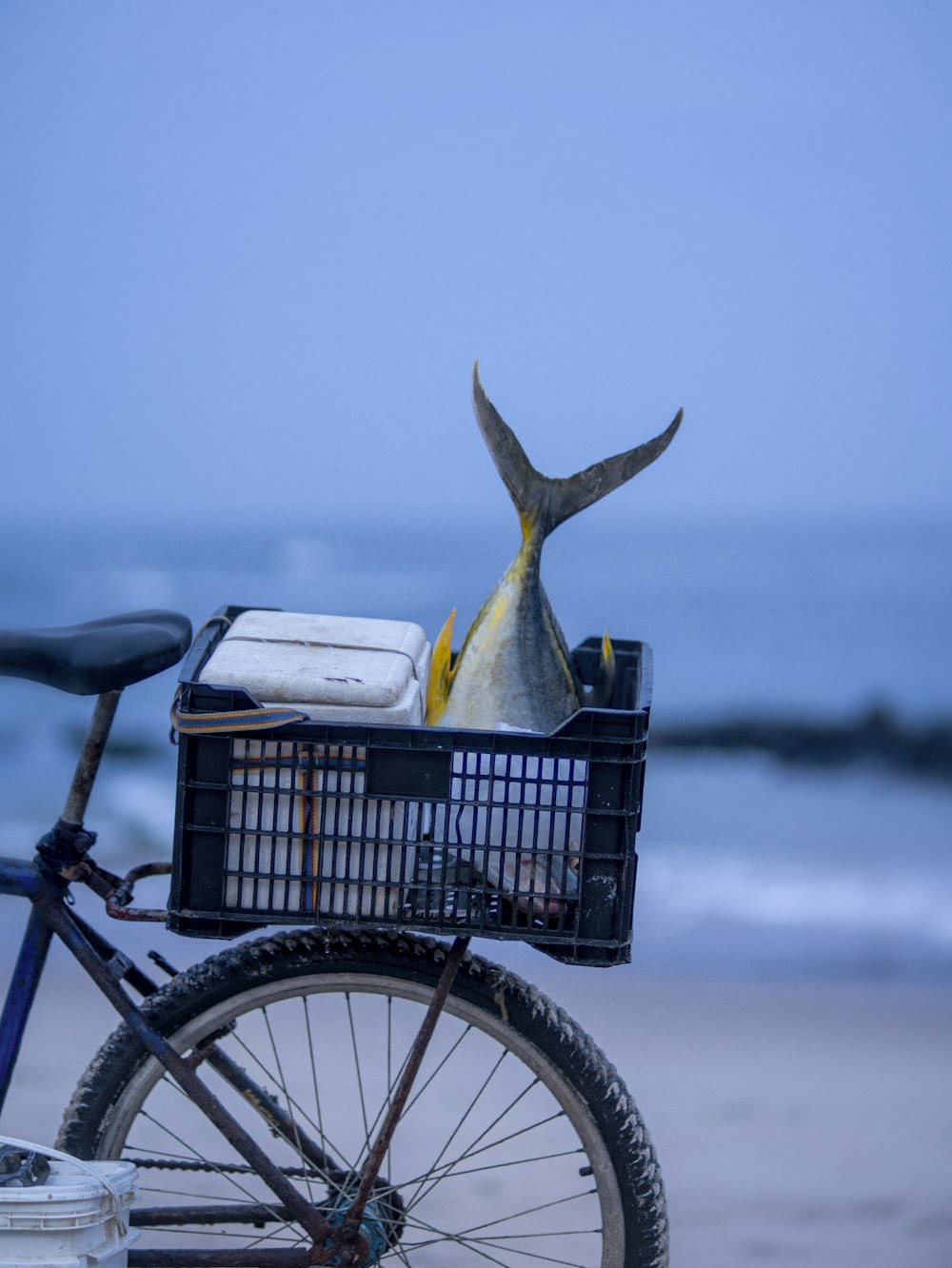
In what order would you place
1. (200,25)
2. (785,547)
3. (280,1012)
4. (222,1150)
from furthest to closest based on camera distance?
(785,547), (200,25), (280,1012), (222,1150)

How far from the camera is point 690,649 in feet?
12.7

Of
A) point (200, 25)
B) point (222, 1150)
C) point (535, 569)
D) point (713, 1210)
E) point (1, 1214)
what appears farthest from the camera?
point (200, 25)

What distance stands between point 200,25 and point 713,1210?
2.69m

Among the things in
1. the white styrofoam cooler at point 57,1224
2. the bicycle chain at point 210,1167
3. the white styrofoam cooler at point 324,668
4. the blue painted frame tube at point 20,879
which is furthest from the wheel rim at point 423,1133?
the white styrofoam cooler at point 324,668

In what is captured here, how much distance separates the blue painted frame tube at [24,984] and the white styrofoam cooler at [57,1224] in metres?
0.18

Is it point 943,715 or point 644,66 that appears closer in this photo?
point 644,66

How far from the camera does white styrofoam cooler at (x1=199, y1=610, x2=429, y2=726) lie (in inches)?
59.1

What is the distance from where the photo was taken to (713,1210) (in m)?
2.23

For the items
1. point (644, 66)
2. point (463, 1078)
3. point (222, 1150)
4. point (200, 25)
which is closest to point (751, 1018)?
point (463, 1078)

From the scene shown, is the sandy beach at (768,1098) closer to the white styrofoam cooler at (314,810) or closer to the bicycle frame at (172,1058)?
the bicycle frame at (172,1058)

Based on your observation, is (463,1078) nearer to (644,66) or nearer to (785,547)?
(785,547)

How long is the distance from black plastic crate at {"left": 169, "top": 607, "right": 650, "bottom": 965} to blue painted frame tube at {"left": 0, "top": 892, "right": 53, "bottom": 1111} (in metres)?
0.26

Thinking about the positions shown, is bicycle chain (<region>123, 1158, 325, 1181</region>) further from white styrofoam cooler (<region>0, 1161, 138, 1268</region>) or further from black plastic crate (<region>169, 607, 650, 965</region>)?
black plastic crate (<region>169, 607, 650, 965</region>)

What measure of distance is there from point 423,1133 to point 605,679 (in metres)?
0.98
